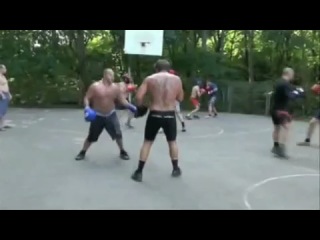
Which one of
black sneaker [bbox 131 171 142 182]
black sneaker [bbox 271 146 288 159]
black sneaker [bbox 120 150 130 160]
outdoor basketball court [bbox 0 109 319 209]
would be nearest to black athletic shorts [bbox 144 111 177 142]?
black sneaker [bbox 131 171 142 182]

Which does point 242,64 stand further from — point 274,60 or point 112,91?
point 112,91

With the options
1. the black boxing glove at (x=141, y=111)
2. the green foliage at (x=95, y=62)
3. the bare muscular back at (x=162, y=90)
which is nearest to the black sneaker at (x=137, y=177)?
the black boxing glove at (x=141, y=111)

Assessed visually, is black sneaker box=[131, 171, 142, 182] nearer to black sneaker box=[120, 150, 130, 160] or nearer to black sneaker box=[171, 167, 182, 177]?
black sneaker box=[171, 167, 182, 177]

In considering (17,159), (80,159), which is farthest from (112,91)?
(17,159)

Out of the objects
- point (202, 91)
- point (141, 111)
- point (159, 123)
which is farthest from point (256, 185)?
point (202, 91)

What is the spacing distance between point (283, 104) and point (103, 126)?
91.1 inches

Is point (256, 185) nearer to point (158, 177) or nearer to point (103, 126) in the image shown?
point (158, 177)

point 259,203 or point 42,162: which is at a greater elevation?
point 259,203

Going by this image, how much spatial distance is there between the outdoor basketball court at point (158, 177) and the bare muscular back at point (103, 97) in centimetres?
69

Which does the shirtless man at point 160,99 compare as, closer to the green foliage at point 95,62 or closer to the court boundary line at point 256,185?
the court boundary line at point 256,185

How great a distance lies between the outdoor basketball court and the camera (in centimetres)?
399

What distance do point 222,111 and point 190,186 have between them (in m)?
12.0

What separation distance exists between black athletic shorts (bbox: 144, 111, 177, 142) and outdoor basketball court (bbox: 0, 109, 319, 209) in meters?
0.51
